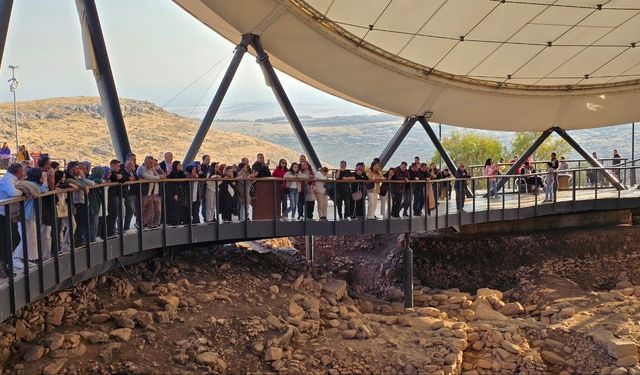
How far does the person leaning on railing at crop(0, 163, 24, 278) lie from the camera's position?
8.12 meters

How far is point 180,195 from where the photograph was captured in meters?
13.1

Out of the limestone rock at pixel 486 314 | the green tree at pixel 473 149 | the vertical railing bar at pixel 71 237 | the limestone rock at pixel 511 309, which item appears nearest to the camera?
the vertical railing bar at pixel 71 237

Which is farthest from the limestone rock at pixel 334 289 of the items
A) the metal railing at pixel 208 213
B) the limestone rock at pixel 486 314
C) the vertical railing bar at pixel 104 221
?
Answer: the vertical railing bar at pixel 104 221

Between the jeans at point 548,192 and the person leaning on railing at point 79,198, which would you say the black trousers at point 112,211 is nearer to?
the person leaning on railing at point 79,198

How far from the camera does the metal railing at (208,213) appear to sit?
8.74 metres

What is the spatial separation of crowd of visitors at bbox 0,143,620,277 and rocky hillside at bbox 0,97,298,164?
167 feet

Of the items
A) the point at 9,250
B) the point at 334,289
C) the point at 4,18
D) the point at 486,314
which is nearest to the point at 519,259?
the point at 486,314

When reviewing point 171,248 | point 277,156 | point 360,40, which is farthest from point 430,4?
point 277,156

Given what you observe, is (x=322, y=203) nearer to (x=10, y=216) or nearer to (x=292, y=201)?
(x=292, y=201)

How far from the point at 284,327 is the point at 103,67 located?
24.9 feet

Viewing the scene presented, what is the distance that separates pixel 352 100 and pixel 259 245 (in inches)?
306

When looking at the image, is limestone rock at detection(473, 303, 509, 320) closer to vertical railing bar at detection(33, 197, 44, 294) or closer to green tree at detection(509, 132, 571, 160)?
vertical railing bar at detection(33, 197, 44, 294)

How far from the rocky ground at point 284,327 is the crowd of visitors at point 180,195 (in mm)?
1574

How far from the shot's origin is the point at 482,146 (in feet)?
259
